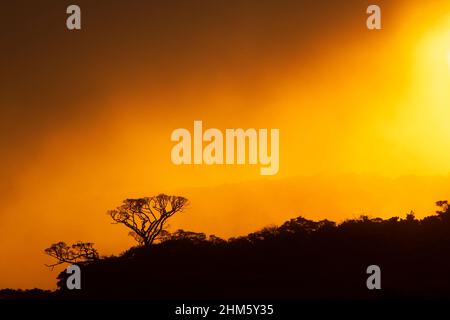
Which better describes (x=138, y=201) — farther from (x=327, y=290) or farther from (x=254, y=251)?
(x=327, y=290)

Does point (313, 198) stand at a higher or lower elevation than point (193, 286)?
higher

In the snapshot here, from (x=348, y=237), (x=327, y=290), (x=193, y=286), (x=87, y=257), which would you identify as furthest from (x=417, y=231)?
(x=87, y=257)

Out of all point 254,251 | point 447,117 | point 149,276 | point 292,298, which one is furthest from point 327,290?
point 447,117

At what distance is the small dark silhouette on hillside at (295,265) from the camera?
62938 mm

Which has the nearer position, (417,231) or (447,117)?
(417,231)

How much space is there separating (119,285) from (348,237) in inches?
705

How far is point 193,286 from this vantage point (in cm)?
6494

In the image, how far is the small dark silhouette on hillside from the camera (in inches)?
2478

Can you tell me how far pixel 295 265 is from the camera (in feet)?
216

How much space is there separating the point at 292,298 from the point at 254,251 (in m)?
6.97

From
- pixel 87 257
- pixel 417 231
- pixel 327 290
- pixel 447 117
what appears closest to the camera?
pixel 327 290
